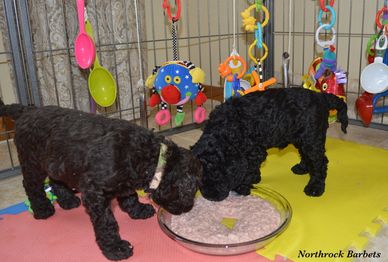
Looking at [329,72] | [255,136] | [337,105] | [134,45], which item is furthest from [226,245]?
[134,45]

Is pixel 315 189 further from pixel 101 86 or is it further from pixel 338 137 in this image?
pixel 101 86

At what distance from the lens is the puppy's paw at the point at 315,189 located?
1963 millimetres

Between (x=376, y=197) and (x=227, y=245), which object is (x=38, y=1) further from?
(x=376, y=197)

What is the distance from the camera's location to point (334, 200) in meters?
1.92

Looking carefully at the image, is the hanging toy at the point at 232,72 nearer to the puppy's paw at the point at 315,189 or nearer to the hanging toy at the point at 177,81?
the hanging toy at the point at 177,81

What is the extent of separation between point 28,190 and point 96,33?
1613mm

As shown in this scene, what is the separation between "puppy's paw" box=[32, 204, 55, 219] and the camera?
5.99ft

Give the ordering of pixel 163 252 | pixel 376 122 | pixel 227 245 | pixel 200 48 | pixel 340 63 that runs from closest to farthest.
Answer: pixel 227 245, pixel 163 252, pixel 376 122, pixel 340 63, pixel 200 48

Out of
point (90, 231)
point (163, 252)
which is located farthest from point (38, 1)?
point (163, 252)

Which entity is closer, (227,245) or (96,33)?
(227,245)

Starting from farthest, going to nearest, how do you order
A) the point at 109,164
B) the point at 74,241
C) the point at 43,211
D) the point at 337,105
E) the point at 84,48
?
the point at 84,48, the point at 337,105, the point at 43,211, the point at 74,241, the point at 109,164

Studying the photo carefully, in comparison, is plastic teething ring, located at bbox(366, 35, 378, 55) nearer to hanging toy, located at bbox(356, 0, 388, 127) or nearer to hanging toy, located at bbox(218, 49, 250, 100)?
hanging toy, located at bbox(356, 0, 388, 127)

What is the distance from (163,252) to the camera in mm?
1566

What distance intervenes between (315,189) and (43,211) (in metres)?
1.31
